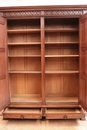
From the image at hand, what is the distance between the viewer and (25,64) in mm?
2715

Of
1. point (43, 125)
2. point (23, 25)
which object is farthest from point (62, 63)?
point (43, 125)

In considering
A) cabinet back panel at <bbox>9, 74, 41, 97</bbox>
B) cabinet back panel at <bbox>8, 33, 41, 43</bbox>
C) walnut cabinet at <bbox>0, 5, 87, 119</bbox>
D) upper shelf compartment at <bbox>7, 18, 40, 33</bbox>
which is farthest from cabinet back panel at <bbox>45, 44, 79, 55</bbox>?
cabinet back panel at <bbox>9, 74, 41, 97</bbox>

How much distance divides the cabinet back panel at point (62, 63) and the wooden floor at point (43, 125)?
1100 millimetres

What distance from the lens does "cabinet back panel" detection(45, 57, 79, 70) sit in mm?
2691

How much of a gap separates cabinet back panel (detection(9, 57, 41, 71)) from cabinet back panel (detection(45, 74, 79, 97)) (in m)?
0.36

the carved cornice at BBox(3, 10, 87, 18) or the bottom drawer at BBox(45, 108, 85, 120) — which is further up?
the carved cornice at BBox(3, 10, 87, 18)

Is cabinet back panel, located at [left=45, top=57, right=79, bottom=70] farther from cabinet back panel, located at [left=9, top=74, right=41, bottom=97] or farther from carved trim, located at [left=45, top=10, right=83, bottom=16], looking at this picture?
carved trim, located at [left=45, top=10, right=83, bottom=16]

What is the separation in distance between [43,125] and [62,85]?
3.05 feet

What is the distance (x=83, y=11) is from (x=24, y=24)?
1.23 metres

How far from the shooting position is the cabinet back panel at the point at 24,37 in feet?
8.76

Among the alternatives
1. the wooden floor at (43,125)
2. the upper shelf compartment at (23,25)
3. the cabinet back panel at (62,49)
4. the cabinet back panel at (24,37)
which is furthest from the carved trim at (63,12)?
the wooden floor at (43,125)
